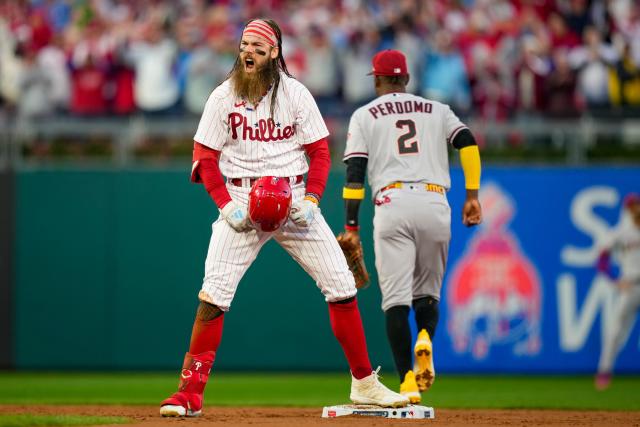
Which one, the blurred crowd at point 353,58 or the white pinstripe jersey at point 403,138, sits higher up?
the blurred crowd at point 353,58

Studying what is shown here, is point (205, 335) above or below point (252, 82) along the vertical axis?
below

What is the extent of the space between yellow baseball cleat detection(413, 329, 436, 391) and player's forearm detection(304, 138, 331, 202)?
1257 millimetres

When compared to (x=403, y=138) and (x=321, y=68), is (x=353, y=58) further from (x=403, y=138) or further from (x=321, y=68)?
(x=403, y=138)

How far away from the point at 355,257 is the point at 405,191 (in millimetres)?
566

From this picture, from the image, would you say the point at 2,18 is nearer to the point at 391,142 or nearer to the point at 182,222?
the point at 182,222

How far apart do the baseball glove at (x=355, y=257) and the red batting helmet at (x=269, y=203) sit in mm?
1063

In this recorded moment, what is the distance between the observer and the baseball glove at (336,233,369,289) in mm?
7434

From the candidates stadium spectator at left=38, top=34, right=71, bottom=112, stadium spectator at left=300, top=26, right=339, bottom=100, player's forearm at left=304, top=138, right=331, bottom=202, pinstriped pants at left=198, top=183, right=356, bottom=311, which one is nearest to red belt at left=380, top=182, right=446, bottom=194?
player's forearm at left=304, top=138, right=331, bottom=202

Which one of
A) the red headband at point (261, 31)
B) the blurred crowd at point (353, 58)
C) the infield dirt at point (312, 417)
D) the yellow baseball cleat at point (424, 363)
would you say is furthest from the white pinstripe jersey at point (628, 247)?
the red headband at point (261, 31)

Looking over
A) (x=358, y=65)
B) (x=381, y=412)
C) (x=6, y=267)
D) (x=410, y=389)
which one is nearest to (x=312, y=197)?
(x=381, y=412)

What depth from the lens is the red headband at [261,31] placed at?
6566 millimetres

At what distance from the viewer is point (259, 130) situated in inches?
259

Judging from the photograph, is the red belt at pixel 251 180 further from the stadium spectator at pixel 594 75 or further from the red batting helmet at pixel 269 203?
the stadium spectator at pixel 594 75

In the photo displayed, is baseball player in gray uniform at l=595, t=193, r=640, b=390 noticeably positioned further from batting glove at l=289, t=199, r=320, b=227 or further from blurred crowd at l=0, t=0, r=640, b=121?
batting glove at l=289, t=199, r=320, b=227
